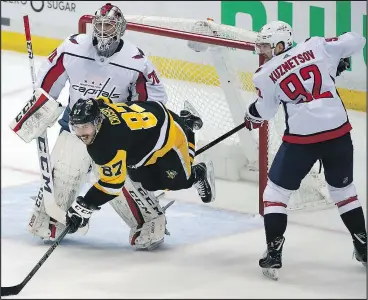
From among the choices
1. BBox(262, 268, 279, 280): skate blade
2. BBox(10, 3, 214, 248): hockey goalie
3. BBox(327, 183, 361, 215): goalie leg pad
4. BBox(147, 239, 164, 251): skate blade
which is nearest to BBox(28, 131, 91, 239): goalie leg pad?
BBox(10, 3, 214, 248): hockey goalie

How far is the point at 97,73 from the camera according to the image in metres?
5.18

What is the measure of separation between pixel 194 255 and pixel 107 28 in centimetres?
98

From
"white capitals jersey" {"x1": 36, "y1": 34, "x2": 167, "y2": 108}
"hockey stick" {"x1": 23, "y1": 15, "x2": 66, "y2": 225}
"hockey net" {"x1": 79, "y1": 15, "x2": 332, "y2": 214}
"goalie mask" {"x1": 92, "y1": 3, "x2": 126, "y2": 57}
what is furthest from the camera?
"hockey net" {"x1": 79, "y1": 15, "x2": 332, "y2": 214}

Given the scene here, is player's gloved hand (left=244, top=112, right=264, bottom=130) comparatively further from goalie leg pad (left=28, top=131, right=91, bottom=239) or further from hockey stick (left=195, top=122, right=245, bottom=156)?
goalie leg pad (left=28, top=131, right=91, bottom=239)

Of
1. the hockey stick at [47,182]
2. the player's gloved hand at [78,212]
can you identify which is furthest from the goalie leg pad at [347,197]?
the hockey stick at [47,182]

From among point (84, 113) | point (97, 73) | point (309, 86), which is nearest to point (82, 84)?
point (97, 73)

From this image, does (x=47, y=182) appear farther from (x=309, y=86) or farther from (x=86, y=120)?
(x=309, y=86)

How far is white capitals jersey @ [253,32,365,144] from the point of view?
476 cm

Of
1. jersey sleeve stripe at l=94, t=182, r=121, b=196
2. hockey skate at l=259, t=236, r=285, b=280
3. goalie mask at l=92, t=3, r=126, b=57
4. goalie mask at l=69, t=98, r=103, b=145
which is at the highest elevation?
goalie mask at l=92, t=3, r=126, b=57

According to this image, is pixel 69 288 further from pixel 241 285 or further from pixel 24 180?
pixel 24 180

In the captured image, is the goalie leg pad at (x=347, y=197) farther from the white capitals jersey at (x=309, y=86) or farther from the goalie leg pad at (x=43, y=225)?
the goalie leg pad at (x=43, y=225)

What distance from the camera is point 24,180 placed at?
6.37 metres

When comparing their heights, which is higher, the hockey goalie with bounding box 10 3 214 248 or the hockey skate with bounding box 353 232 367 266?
the hockey goalie with bounding box 10 3 214 248

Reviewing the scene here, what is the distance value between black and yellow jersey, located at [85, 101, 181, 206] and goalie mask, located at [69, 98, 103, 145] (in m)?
0.03
